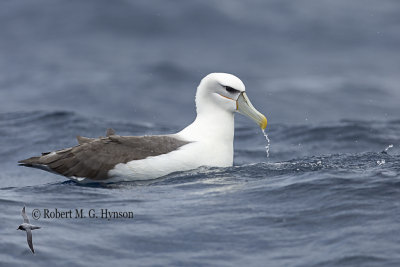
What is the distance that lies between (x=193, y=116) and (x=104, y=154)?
8.06 m

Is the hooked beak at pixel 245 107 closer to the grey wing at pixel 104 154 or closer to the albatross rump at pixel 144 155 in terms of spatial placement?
the albatross rump at pixel 144 155

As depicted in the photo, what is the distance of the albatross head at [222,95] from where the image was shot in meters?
10.3

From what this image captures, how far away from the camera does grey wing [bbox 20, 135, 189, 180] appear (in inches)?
372

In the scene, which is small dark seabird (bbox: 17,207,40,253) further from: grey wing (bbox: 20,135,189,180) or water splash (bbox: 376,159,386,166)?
water splash (bbox: 376,159,386,166)

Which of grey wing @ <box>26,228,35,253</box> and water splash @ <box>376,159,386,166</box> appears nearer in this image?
grey wing @ <box>26,228,35,253</box>

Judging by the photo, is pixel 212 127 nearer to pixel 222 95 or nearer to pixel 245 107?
pixel 222 95

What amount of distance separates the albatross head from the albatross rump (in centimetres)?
3

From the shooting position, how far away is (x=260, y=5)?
22.8 metres

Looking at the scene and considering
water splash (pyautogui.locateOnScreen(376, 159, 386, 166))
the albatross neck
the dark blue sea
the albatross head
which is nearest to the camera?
the dark blue sea

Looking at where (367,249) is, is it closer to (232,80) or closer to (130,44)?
(232,80)

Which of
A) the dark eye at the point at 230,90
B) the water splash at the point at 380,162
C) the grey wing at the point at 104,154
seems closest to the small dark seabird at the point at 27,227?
the grey wing at the point at 104,154

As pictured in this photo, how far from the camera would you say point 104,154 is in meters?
9.52

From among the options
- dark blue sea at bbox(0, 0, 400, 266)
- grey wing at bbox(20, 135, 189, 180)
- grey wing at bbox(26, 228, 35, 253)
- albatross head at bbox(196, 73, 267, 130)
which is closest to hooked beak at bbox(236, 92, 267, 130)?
albatross head at bbox(196, 73, 267, 130)

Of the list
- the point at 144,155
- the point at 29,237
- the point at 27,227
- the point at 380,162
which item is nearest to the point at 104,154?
the point at 144,155
